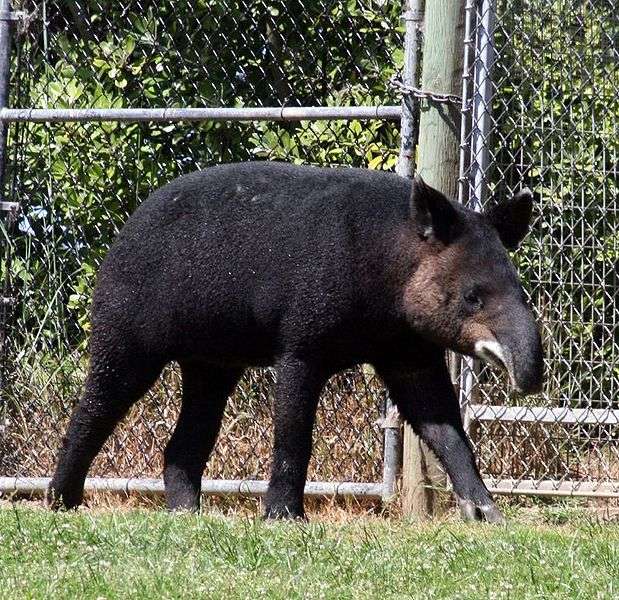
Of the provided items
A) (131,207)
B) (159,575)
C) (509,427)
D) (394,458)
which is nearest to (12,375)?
(131,207)

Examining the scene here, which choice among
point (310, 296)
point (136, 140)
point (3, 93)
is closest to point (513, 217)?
point (310, 296)

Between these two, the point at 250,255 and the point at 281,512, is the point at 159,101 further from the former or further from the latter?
the point at 281,512

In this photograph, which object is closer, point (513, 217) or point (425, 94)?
point (513, 217)

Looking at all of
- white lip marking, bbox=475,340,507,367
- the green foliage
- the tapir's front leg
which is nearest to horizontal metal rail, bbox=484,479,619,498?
the tapir's front leg

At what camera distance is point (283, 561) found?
4.58m

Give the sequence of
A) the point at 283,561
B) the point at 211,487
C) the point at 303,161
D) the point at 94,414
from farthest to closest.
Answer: the point at 303,161 < the point at 211,487 < the point at 94,414 < the point at 283,561

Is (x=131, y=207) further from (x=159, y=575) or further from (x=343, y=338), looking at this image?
(x=159, y=575)

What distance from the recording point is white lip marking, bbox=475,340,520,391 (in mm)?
6008

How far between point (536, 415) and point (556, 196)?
4.77 ft

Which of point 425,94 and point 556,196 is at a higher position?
point 425,94

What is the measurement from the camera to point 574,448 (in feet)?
24.9

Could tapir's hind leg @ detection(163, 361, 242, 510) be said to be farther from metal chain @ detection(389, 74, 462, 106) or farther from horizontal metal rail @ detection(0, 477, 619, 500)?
metal chain @ detection(389, 74, 462, 106)

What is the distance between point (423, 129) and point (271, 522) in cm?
243

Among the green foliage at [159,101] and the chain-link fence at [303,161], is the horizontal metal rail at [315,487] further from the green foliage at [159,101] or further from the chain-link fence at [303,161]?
the green foliage at [159,101]
